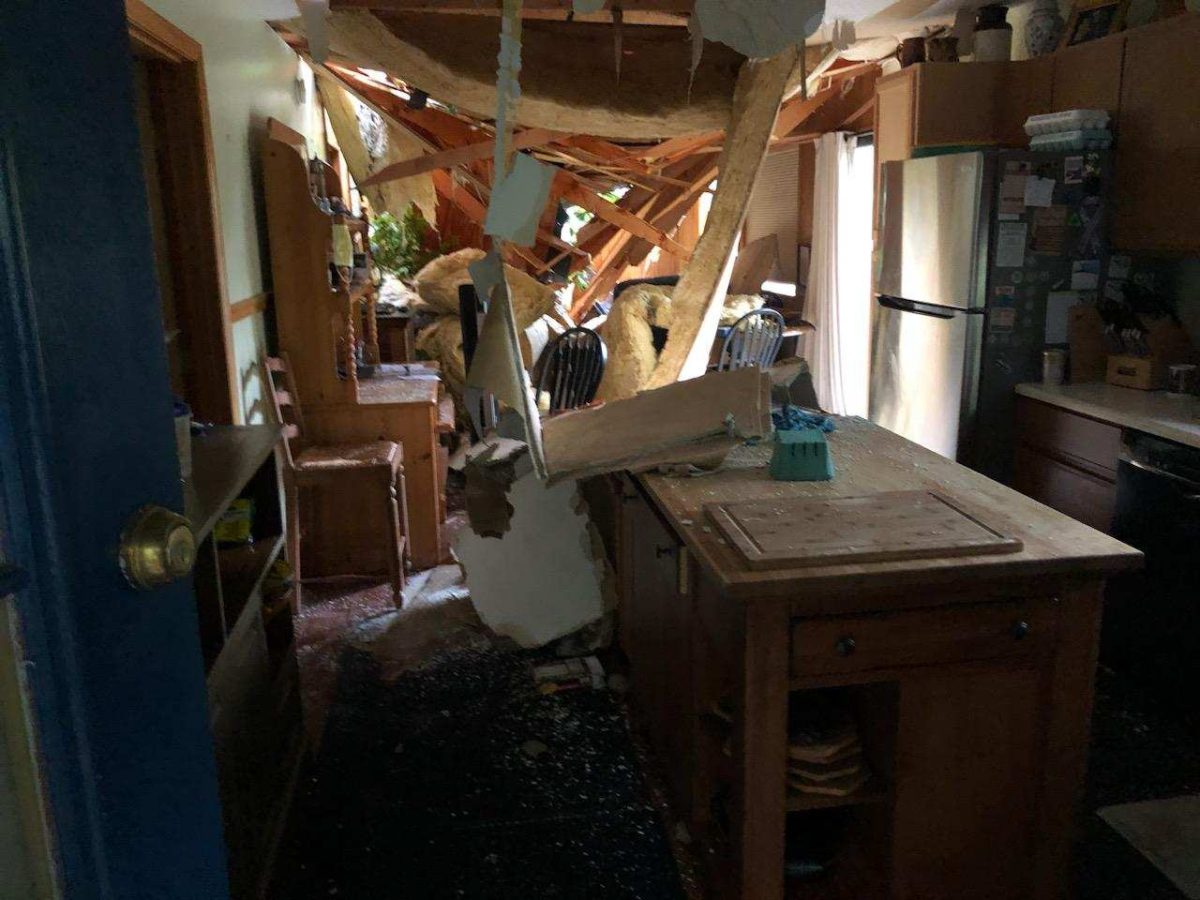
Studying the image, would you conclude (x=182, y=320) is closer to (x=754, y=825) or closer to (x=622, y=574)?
(x=622, y=574)

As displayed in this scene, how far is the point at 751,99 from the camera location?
2.05m

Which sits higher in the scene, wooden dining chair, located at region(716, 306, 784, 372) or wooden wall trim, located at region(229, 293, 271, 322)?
wooden wall trim, located at region(229, 293, 271, 322)

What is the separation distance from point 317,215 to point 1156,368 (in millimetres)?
3060

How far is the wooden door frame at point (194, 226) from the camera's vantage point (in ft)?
8.61

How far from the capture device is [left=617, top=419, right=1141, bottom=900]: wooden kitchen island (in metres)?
1.46

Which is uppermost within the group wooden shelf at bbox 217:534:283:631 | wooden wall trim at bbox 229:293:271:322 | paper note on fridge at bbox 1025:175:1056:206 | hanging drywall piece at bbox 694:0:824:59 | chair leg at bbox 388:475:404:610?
hanging drywall piece at bbox 694:0:824:59

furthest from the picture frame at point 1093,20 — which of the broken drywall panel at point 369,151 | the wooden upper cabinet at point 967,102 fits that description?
the broken drywall panel at point 369,151

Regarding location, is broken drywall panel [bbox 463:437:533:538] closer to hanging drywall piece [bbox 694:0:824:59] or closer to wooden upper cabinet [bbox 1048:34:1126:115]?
hanging drywall piece [bbox 694:0:824:59]

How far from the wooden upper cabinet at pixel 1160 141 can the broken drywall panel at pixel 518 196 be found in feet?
8.38

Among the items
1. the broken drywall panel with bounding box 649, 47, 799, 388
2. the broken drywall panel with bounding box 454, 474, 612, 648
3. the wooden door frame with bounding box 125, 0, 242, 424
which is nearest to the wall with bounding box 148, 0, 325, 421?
the wooden door frame with bounding box 125, 0, 242, 424

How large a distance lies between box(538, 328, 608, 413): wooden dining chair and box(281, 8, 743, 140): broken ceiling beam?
77.4 inches

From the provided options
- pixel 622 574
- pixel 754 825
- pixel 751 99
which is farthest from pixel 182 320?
pixel 754 825

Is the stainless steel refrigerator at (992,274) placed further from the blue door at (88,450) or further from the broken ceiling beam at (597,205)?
the blue door at (88,450)

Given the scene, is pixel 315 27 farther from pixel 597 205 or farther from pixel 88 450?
pixel 597 205
